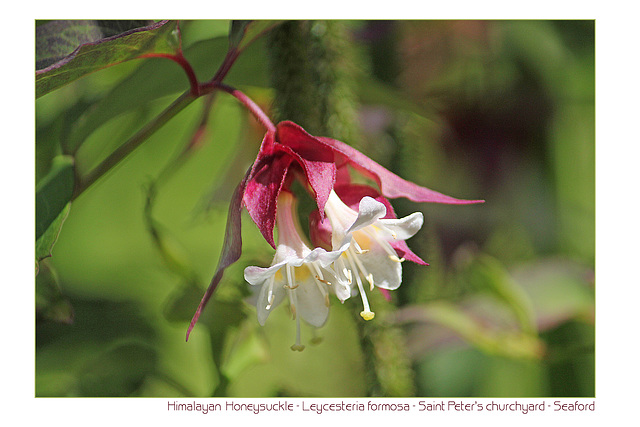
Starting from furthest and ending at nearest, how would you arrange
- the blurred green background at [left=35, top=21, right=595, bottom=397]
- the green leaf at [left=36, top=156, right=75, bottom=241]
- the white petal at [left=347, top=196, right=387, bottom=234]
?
the blurred green background at [left=35, top=21, right=595, bottom=397]
the green leaf at [left=36, top=156, right=75, bottom=241]
the white petal at [left=347, top=196, right=387, bottom=234]

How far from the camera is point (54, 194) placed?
0.54 metres

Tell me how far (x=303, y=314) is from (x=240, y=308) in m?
0.16

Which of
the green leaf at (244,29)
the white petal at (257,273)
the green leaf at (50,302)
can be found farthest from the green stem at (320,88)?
the green leaf at (50,302)

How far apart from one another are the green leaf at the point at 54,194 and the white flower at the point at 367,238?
0.26 meters

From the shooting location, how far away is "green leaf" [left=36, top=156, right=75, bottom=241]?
0.52 meters

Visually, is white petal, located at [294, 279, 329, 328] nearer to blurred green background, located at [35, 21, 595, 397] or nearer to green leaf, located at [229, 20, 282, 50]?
blurred green background, located at [35, 21, 595, 397]

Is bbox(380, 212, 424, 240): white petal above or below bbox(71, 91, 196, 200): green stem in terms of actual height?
below

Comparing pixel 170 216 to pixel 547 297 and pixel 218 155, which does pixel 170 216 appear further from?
pixel 547 297

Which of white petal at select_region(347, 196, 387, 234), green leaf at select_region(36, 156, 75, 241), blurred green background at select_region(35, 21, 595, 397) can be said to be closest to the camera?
white petal at select_region(347, 196, 387, 234)

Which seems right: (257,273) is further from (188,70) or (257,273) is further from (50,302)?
(50,302)

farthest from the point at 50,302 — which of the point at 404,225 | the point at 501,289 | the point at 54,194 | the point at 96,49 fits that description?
the point at 501,289

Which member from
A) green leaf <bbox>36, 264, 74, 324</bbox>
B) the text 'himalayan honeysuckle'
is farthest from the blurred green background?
the text 'himalayan honeysuckle'

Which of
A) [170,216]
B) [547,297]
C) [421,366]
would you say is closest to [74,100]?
[170,216]

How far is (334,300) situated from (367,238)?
25 cm
